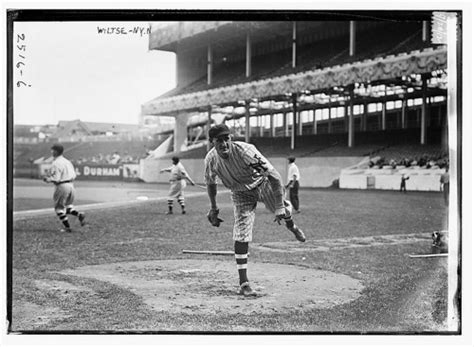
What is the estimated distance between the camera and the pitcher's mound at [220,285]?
4562 mm

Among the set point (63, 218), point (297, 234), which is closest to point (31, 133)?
point (63, 218)

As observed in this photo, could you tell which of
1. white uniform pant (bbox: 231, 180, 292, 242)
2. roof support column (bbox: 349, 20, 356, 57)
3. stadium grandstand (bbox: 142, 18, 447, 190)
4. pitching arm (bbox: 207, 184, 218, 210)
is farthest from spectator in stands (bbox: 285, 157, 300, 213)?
roof support column (bbox: 349, 20, 356, 57)

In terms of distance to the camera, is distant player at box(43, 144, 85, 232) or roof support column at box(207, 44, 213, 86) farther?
roof support column at box(207, 44, 213, 86)

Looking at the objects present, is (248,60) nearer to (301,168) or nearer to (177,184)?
(301,168)

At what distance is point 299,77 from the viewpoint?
9320 mm

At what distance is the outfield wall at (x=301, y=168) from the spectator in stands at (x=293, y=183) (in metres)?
0.06

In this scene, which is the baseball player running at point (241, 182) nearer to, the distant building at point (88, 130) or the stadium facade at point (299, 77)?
the stadium facade at point (299, 77)

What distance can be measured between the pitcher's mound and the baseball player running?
283 millimetres

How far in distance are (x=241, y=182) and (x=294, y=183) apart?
1.57 m

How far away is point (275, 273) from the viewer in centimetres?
533

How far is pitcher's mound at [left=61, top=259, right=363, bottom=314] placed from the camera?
180 inches

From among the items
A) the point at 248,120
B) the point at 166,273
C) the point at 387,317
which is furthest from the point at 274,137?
the point at 387,317

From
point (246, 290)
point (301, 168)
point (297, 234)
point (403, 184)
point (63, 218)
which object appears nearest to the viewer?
point (246, 290)

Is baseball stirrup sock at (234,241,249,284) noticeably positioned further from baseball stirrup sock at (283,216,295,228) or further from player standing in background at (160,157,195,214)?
player standing in background at (160,157,195,214)
